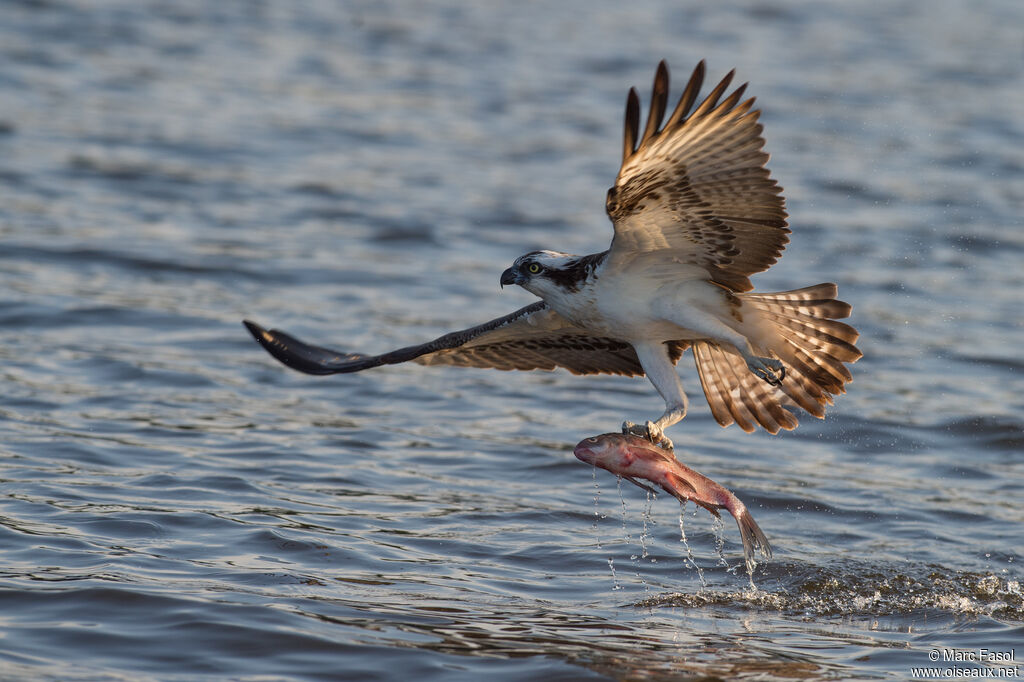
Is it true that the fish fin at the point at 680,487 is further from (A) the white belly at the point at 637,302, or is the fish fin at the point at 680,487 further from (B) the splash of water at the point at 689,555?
(A) the white belly at the point at 637,302

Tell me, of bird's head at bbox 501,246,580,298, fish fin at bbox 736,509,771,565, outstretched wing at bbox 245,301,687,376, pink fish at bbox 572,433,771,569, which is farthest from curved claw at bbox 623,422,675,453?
outstretched wing at bbox 245,301,687,376

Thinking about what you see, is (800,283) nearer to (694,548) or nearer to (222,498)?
(694,548)

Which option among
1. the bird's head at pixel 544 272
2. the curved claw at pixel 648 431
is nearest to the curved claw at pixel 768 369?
the curved claw at pixel 648 431

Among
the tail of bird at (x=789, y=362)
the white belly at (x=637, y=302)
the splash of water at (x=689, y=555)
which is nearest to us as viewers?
the white belly at (x=637, y=302)

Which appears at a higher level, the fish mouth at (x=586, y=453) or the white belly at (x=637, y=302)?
the white belly at (x=637, y=302)

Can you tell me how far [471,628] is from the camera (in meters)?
6.09

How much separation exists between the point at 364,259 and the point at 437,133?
173 inches

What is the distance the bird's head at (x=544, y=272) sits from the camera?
6672 mm

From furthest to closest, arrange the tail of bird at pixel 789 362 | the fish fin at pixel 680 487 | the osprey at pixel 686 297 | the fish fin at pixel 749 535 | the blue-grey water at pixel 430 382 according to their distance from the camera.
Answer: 1. the tail of bird at pixel 789 362
2. the fish fin at pixel 749 535
3. the fish fin at pixel 680 487
4. the blue-grey water at pixel 430 382
5. the osprey at pixel 686 297

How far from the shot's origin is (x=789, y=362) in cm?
709

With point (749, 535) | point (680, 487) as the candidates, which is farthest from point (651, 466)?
point (749, 535)

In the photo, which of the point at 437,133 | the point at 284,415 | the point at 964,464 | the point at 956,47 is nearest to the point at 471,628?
the point at 284,415

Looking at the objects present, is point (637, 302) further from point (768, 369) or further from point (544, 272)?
point (768, 369)

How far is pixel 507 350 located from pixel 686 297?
160cm
